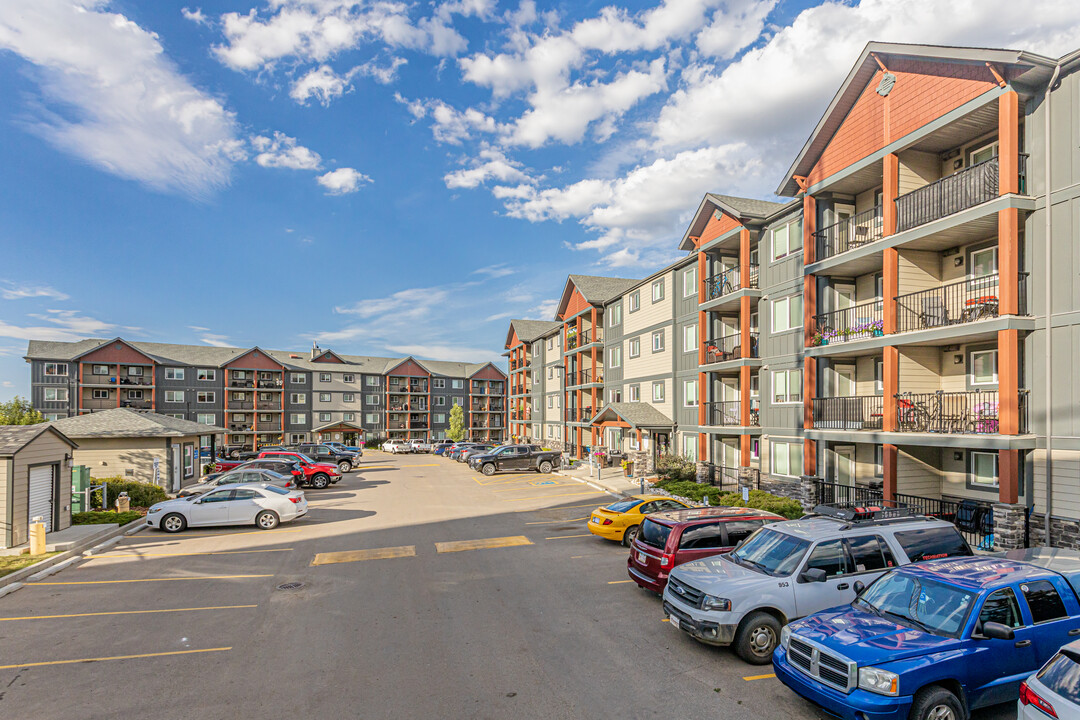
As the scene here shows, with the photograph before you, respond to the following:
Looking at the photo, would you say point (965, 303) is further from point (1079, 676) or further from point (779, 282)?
point (1079, 676)

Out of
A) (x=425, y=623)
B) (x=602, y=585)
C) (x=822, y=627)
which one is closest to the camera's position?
(x=822, y=627)

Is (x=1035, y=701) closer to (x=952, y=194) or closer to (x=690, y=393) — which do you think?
(x=952, y=194)

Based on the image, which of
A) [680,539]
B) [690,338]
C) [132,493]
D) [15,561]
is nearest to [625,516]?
[680,539]

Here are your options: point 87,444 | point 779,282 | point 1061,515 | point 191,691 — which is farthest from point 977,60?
point 87,444

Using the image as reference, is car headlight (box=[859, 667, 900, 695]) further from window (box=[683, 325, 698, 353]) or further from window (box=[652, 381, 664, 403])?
window (box=[652, 381, 664, 403])

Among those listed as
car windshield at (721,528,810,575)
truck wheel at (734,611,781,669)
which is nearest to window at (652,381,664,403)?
car windshield at (721,528,810,575)

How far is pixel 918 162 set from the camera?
17.7 metres

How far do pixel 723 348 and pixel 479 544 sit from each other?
52.9ft

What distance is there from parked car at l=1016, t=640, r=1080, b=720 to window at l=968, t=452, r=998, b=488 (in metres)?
13.2

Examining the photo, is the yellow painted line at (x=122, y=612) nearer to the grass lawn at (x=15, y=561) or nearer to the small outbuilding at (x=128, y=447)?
Answer: the grass lawn at (x=15, y=561)

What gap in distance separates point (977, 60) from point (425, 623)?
18666 millimetres

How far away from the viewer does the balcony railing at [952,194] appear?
15.0m

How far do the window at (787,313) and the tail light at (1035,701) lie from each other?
59.2 feet

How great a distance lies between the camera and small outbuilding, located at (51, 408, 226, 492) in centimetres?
2692
